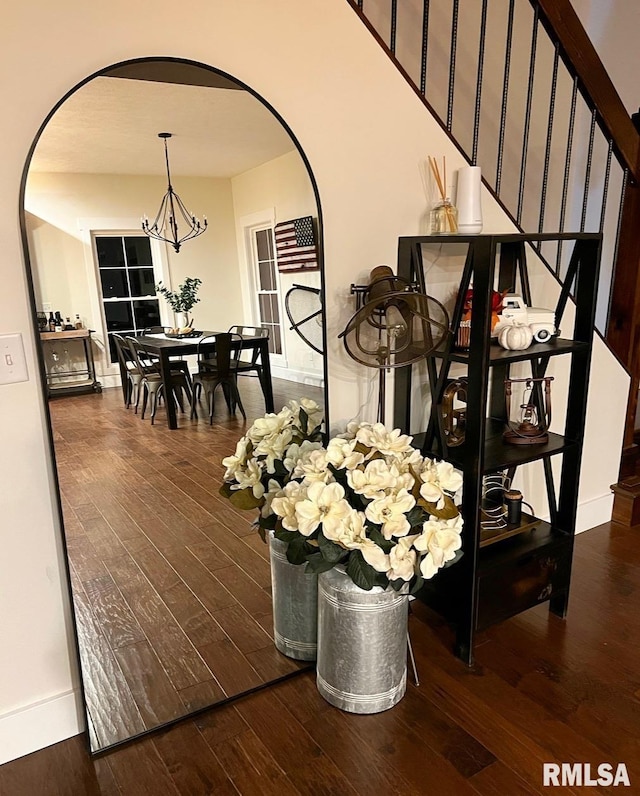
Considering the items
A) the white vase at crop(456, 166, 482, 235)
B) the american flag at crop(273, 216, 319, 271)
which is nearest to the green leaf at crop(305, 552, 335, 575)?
the american flag at crop(273, 216, 319, 271)

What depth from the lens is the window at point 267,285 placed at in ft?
6.09

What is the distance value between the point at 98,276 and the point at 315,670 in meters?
1.44

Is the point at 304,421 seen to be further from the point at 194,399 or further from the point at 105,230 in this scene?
the point at 105,230

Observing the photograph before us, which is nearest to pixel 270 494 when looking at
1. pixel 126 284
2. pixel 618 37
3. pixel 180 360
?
pixel 180 360

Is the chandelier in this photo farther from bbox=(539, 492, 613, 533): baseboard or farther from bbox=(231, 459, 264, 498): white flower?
bbox=(539, 492, 613, 533): baseboard

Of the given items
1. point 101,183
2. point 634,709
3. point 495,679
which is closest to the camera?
point 101,183

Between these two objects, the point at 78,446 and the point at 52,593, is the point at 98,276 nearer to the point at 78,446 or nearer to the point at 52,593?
the point at 78,446

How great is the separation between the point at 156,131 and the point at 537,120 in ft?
7.00

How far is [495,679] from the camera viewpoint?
6.31ft

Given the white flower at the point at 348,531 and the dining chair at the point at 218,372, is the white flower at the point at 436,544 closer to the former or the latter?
the white flower at the point at 348,531

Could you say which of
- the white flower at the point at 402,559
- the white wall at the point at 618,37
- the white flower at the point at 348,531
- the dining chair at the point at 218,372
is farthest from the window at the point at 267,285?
the white wall at the point at 618,37

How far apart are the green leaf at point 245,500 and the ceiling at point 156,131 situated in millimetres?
956

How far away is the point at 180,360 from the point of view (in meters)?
1.82

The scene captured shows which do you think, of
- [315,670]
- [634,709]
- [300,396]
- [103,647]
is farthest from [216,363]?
[634,709]
